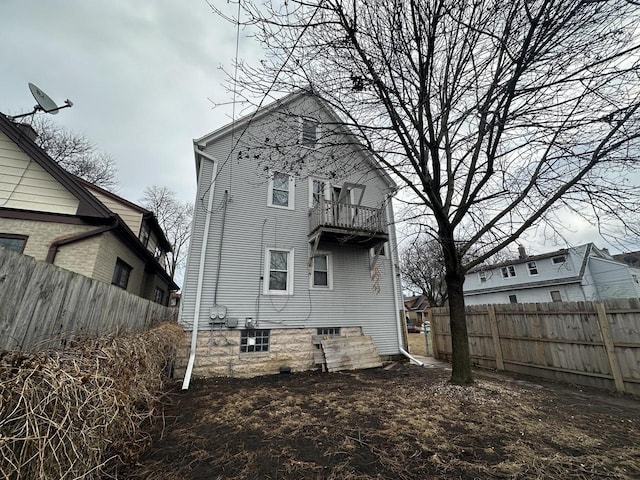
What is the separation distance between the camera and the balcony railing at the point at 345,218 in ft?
27.6

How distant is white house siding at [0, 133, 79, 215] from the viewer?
6.05 meters

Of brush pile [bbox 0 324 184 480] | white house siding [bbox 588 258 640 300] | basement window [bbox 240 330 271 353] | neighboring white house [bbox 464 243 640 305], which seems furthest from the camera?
white house siding [bbox 588 258 640 300]

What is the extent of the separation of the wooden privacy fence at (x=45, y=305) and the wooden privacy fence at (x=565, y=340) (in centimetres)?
932

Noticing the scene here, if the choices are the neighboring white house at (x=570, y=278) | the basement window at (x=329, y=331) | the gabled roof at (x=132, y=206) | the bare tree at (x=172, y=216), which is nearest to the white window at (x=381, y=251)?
the basement window at (x=329, y=331)

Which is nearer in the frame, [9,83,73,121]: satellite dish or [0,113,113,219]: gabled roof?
[0,113,113,219]: gabled roof

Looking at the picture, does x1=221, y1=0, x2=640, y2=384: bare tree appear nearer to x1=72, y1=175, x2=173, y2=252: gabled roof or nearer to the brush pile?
the brush pile

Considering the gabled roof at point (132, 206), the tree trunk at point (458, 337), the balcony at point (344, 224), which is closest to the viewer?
the tree trunk at point (458, 337)

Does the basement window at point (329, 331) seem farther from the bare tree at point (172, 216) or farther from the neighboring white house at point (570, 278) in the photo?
the bare tree at point (172, 216)

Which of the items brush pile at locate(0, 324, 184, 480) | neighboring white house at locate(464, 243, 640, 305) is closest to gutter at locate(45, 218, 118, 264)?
brush pile at locate(0, 324, 184, 480)

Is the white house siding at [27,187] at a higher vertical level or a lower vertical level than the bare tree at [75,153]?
lower

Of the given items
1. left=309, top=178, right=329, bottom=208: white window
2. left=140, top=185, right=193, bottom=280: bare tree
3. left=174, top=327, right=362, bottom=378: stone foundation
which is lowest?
left=174, top=327, right=362, bottom=378: stone foundation

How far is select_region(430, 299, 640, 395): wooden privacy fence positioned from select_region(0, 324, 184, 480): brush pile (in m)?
8.44

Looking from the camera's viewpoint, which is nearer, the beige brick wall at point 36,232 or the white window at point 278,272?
the beige brick wall at point 36,232

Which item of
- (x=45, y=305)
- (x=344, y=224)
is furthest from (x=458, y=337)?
(x=45, y=305)
